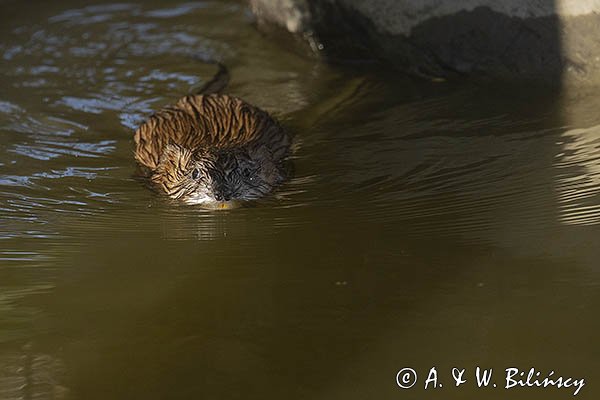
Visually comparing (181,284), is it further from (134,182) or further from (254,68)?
(254,68)

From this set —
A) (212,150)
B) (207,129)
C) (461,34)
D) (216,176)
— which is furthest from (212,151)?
(461,34)

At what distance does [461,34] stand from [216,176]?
2.23 metres

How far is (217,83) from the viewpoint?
642 cm

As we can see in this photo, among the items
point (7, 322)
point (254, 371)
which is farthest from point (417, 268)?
point (7, 322)

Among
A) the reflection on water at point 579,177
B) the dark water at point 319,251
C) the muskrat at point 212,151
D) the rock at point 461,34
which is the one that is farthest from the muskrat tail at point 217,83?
the reflection on water at point 579,177

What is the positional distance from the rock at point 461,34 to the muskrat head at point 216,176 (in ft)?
5.90

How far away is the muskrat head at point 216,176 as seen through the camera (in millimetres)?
4578

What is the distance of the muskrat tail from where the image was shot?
6336mm

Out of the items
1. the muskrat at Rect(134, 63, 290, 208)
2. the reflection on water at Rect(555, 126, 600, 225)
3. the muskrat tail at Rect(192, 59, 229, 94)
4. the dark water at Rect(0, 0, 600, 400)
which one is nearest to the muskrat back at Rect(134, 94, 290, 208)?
the muskrat at Rect(134, 63, 290, 208)

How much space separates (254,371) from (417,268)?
0.88 meters

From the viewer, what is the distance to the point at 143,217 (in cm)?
440

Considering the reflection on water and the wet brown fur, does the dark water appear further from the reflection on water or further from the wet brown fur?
the wet brown fur

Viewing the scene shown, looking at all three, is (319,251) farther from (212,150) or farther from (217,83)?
(217,83)

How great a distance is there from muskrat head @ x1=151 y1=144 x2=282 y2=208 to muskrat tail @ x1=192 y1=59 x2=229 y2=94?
1.45 metres
